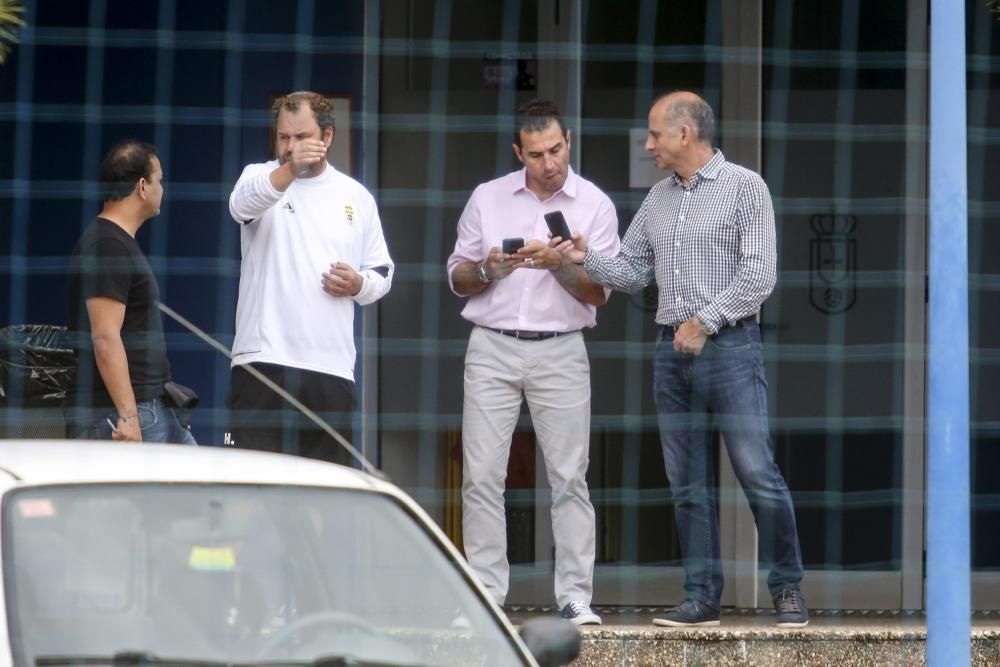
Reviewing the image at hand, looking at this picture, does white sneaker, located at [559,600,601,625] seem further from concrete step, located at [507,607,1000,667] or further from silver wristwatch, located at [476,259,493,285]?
silver wristwatch, located at [476,259,493,285]

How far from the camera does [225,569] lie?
3613 mm

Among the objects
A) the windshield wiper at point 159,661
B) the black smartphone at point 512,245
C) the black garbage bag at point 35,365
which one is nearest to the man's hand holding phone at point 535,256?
the black smartphone at point 512,245

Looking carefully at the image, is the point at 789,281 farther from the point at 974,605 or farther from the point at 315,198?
the point at 315,198

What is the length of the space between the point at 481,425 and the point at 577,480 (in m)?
0.41

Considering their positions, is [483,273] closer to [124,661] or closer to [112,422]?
[112,422]

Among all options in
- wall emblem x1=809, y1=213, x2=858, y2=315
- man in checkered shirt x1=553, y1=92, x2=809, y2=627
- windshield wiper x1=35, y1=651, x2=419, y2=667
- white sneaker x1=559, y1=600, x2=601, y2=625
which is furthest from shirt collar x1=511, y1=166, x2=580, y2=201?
windshield wiper x1=35, y1=651, x2=419, y2=667

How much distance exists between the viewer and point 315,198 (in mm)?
6668

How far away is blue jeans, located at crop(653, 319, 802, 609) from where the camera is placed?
257 inches

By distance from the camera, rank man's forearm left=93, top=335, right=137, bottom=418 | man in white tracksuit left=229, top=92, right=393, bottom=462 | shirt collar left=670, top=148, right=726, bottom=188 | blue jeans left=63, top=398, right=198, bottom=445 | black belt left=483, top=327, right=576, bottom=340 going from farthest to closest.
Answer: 1. black belt left=483, top=327, right=576, bottom=340
2. shirt collar left=670, top=148, right=726, bottom=188
3. man in white tracksuit left=229, top=92, right=393, bottom=462
4. blue jeans left=63, top=398, right=198, bottom=445
5. man's forearm left=93, top=335, right=137, bottom=418

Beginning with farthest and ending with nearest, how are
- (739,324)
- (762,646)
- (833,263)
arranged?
(833,263), (739,324), (762,646)

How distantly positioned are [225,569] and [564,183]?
141 inches

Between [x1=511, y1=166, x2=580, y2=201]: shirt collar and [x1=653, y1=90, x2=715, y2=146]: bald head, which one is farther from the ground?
[x1=653, y1=90, x2=715, y2=146]: bald head

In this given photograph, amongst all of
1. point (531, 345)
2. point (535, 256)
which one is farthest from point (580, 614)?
point (535, 256)

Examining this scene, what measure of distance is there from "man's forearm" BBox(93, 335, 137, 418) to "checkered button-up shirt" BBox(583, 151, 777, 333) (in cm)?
165
